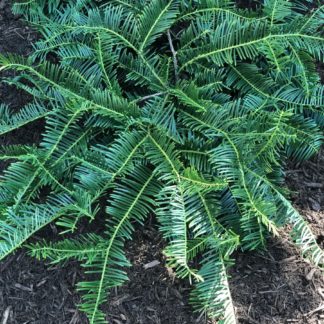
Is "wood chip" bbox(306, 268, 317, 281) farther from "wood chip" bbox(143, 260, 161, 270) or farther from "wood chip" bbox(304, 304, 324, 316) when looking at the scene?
"wood chip" bbox(143, 260, 161, 270)

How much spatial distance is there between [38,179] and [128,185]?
1.07 feet

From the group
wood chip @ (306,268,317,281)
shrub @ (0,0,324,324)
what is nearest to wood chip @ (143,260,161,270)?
shrub @ (0,0,324,324)

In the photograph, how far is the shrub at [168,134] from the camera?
1.70m

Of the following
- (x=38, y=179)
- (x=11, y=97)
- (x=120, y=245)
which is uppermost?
(x=11, y=97)

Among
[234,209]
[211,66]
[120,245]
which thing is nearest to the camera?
[120,245]

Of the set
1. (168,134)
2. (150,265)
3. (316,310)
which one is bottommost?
(316,310)

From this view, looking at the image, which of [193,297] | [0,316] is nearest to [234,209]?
[193,297]

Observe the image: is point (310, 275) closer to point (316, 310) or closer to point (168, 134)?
point (316, 310)

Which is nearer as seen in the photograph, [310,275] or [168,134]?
[168,134]

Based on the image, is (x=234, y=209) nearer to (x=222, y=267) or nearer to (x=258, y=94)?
(x=222, y=267)

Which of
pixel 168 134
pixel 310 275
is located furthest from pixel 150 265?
pixel 310 275

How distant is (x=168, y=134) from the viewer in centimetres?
176

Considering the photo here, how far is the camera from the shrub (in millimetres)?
1704

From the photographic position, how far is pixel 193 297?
179cm
